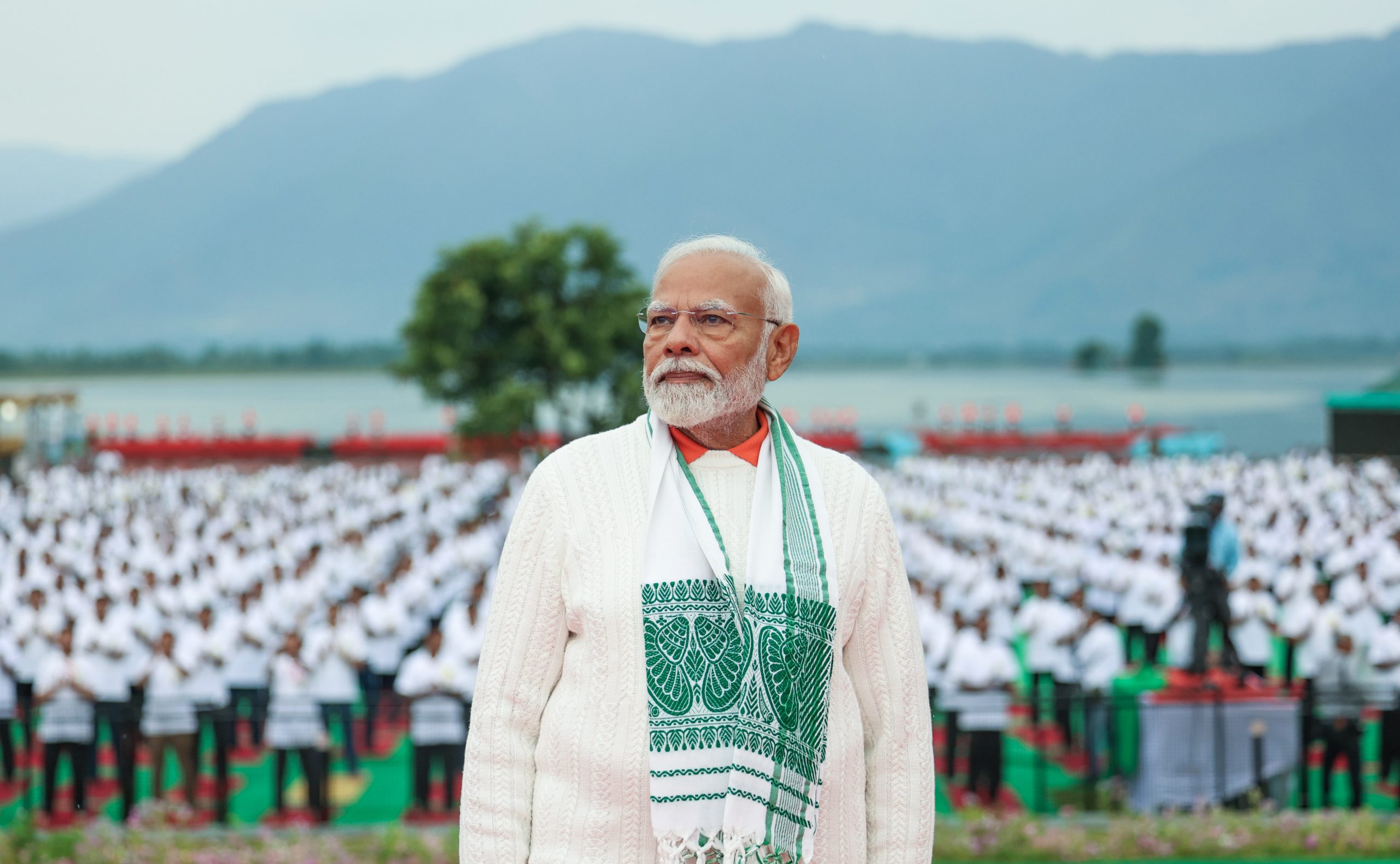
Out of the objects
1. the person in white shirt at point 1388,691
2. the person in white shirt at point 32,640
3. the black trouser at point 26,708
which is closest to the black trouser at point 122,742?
the black trouser at point 26,708

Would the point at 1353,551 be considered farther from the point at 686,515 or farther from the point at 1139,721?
the point at 686,515

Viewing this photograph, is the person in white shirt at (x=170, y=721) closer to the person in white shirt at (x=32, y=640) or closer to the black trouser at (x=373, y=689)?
the person in white shirt at (x=32, y=640)

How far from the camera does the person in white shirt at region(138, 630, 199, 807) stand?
8344 mm

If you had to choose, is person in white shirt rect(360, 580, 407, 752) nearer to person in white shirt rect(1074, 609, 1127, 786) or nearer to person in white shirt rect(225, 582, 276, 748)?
person in white shirt rect(225, 582, 276, 748)

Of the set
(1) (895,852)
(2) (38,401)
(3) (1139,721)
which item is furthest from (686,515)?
Result: (2) (38,401)

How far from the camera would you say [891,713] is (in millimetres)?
2066

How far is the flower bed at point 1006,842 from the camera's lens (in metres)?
6.68

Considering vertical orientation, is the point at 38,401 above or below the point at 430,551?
above

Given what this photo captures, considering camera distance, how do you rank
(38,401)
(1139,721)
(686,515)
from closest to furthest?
(686,515) → (1139,721) → (38,401)

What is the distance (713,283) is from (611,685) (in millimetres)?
669

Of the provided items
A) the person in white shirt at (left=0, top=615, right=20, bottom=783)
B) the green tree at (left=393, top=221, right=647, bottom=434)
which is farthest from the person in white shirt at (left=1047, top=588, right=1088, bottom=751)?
the green tree at (left=393, top=221, right=647, bottom=434)

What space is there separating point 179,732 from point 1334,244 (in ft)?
692

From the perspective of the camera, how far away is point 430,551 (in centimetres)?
1543

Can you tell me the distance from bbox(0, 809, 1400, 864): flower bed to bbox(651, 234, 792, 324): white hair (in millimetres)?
5278
